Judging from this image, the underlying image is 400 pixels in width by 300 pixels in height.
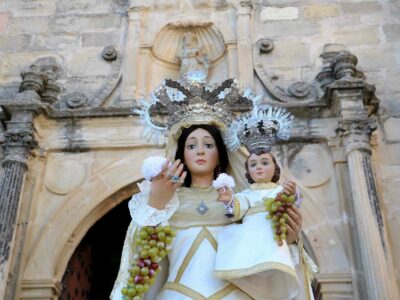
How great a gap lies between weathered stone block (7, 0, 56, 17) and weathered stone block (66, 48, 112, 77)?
88 centimetres

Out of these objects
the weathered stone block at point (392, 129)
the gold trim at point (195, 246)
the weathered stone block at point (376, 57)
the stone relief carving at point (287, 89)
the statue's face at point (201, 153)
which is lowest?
the gold trim at point (195, 246)

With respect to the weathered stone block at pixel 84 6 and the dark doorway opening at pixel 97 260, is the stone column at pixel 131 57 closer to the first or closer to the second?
the weathered stone block at pixel 84 6

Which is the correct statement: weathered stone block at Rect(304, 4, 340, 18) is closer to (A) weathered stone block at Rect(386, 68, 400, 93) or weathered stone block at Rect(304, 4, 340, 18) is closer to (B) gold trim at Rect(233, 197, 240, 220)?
(A) weathered stone block at Rect(386, 68, 400, 93)

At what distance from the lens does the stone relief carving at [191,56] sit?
6.94m

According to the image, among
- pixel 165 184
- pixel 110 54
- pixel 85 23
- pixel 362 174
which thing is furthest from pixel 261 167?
pixel 85 23

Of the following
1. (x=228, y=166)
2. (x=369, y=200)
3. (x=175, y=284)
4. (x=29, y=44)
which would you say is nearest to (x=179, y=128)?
(x=228, y=166)

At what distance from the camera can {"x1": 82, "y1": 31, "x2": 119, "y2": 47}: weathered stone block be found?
7109mm

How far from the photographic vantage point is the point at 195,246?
9.24 feet

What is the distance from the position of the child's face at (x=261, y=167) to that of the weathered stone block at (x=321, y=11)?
4554 mm

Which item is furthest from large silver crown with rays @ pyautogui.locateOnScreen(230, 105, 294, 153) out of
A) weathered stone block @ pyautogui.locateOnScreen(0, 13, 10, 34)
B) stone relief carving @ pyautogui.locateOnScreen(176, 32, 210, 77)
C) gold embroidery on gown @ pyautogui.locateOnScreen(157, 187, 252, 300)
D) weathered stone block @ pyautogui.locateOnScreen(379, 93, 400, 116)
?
weathered stone block @ pyautogui.locateOnScreen(0, 13, 10, 34)

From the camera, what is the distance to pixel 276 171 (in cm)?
312

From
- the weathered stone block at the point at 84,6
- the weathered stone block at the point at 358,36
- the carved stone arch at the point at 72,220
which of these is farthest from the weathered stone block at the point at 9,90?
the weathered stone block at the point at 358,36

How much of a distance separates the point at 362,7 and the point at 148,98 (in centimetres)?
297

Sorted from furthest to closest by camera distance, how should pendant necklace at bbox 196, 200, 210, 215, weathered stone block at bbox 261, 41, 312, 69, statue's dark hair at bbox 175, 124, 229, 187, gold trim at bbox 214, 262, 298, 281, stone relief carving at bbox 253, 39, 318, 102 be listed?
weathered stone block at bbox 261, 41, 312, 69
stone relief carving at bbox 253, 39, 318, 102
statue's dark hair at bbox 175, 124, 229, 187
pendant necklace at bbox 196, 200, 210, 215
gold trim at bbox 214, 262, 298, 281
